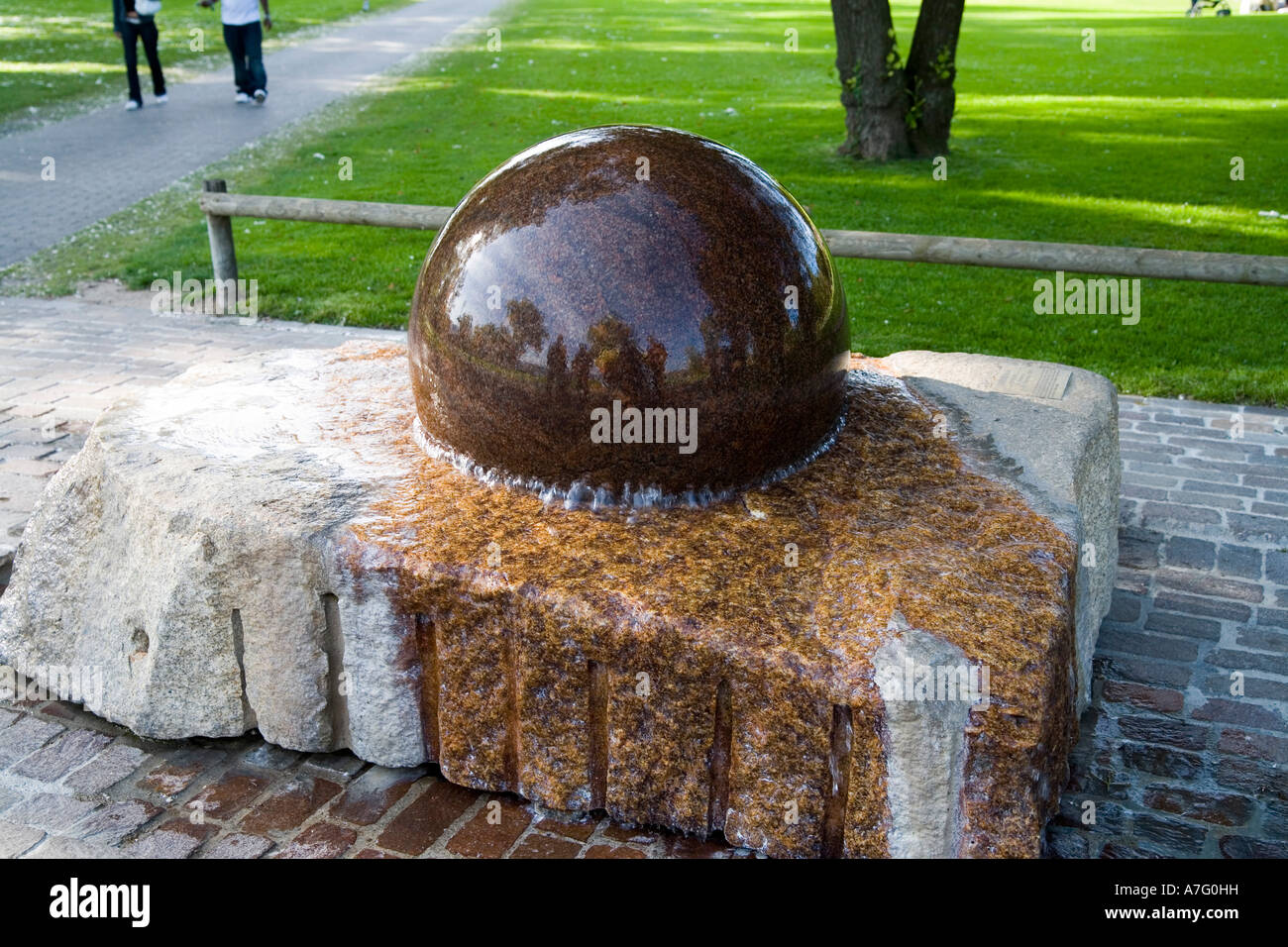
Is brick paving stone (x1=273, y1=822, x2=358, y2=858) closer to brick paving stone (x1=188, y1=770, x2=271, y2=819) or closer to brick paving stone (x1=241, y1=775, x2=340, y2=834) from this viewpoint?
brick paving stone (x1=241, y1=775, x2=340, y2=834)

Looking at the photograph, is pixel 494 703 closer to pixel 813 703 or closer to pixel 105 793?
pixel 813 703

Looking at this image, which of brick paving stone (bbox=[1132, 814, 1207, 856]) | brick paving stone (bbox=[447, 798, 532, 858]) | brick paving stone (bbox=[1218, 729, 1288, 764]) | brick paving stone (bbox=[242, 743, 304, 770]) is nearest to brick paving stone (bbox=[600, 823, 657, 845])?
brick paving stone (bbox=[447, 798, 532, 858])

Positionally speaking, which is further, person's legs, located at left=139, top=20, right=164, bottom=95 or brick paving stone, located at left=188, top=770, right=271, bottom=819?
person's legs, located at left=139, top=20, right=164, bottom=95

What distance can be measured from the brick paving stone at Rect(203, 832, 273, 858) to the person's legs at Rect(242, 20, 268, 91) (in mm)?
15881

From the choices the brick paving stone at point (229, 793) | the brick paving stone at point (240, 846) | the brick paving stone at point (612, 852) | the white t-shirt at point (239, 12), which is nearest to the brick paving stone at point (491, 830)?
the brick paving stone at point (612, 852)

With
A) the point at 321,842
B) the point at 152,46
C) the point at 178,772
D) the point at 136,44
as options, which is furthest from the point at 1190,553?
the point at 136,44

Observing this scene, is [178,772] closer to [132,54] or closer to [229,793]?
[229,793]

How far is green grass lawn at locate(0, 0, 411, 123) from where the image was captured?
1825 centimetres

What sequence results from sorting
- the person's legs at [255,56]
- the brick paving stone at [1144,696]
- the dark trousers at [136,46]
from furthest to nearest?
1. the person's legs at [255,56]
2. the dark trousers at [136,46]
3. the brick paving stone at [1144,696]

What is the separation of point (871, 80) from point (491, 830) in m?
10.7

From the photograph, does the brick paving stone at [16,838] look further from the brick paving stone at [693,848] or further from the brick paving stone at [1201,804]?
the brick paving stone at [1201,804]

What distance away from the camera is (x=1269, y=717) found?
438 cm

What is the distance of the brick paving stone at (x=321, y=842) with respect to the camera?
370cm

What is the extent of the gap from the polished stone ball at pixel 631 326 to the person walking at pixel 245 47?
14446 mm
